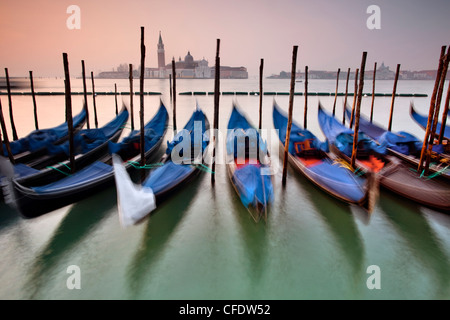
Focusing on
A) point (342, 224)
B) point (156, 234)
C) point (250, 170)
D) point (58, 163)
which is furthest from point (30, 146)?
point (342, 224)

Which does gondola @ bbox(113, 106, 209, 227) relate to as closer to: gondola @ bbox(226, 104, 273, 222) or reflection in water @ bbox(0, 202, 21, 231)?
gondola @ bbox(226, 104, 273, 222)

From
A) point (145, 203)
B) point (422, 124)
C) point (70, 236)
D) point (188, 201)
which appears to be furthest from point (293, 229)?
point (422, 124)

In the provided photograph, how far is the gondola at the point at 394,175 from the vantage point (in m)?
4.51

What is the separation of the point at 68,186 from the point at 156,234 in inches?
64.2

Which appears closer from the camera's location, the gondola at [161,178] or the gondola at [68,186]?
the gondola at [161,178]

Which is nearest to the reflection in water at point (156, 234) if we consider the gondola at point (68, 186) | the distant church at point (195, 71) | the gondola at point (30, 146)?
the gondola at point (68, 186)

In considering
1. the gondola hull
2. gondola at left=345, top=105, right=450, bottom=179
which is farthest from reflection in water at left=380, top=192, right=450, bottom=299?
gondola at left=345, top=105, right=450, bottom=179

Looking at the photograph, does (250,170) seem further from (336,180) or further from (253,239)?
(336,180)

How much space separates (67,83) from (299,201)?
5267 mm

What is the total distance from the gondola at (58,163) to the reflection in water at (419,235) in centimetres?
582

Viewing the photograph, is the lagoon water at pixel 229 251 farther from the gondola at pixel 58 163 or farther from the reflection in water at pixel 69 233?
the gondola at pixel 58 163

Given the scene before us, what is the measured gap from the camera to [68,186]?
4.36 metres

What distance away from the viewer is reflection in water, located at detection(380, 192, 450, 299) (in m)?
3.47

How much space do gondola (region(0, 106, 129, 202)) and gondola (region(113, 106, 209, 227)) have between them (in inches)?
45.5
